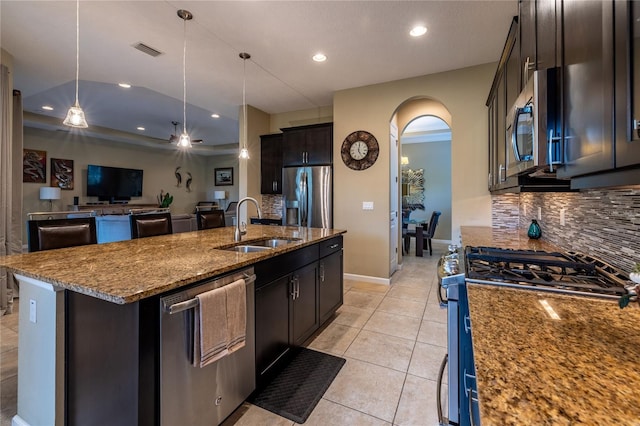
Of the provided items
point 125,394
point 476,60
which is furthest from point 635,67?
point 476,60

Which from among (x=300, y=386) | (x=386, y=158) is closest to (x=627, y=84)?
(x=300, y=386)

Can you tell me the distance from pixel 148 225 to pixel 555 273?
3260 millimetres

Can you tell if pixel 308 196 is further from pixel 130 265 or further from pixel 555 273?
pixel 555 273

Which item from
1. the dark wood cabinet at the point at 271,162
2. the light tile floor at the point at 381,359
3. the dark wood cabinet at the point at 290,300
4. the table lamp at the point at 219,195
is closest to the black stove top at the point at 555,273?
the light tile floor at the point at 381,359

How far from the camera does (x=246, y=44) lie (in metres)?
3.08

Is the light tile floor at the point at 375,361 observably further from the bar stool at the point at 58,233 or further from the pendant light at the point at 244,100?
the pendant light at the point at 244,100

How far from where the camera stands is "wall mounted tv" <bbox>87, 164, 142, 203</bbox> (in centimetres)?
770

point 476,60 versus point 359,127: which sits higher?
point 476,60

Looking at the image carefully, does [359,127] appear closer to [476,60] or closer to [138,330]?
[476,60]

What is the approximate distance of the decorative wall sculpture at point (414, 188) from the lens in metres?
7.79

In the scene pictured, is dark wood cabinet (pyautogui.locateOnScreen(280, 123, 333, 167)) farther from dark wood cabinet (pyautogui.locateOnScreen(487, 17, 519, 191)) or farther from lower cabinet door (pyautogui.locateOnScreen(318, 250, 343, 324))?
dark wood cabinet (pyautogui.locateOnScreen(487, 17, 519, 191))

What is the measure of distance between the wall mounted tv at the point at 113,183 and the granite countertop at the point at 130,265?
722cm

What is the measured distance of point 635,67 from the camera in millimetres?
601

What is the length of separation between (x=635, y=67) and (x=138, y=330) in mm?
1716
